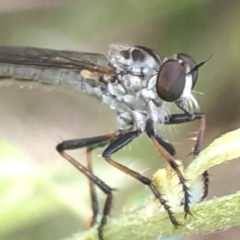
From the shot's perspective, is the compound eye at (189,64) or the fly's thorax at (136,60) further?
the fly's thorax at (136,60)

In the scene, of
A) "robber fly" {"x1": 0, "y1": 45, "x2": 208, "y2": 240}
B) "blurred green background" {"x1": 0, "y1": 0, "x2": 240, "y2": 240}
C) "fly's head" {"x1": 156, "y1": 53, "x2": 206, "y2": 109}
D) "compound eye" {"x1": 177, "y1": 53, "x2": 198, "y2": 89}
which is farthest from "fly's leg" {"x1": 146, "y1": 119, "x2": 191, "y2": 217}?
"blurred green background" {"x1": 0, "y1": 0, "x2": 240, "y2": 240}

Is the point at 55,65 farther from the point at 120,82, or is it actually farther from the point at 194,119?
the point at 194,119

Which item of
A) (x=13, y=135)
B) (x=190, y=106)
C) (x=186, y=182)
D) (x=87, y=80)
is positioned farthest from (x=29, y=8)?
(x=186, y=182)

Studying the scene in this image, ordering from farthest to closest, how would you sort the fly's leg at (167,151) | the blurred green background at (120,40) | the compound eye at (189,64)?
the blurred green background at (120,40)
the compound eye at (189,64)
the fly's leg at (167,151)

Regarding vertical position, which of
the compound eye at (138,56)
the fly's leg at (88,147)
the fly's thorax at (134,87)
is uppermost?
the compound eye at (138,56)

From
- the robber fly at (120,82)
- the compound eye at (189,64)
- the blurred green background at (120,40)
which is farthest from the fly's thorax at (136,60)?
the blurred green background at (120,40)

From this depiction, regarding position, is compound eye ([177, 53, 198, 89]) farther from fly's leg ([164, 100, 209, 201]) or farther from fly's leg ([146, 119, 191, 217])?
fly's leg ([146, 119, 191, 217])

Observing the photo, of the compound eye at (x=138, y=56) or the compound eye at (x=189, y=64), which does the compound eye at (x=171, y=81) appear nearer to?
the compound eye at (x=189, y=64)

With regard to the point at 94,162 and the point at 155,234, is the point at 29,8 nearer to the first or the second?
the point at 94,162
